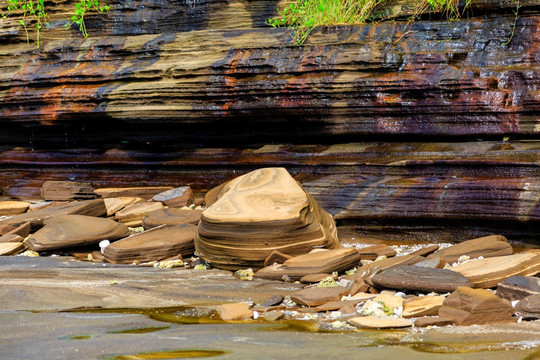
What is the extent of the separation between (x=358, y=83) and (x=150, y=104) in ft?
7.91

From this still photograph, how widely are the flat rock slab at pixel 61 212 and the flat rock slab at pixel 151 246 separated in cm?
121

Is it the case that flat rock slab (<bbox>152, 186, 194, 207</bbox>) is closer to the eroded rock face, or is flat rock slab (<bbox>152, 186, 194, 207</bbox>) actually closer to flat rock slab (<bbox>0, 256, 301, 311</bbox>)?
the eroded rock face

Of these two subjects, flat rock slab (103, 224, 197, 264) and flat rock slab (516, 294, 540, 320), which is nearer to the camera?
flat rock slab (516, 294, 540, 320)

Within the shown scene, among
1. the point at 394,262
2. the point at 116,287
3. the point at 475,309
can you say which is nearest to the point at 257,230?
the point at 394,262

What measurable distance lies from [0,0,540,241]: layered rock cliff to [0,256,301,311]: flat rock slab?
2031mm

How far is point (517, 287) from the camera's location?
377cm

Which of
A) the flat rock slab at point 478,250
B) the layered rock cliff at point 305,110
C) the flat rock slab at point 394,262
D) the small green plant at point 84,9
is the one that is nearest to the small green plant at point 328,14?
the layered rock cliff at point 305,110

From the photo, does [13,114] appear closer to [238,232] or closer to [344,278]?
[238,232]

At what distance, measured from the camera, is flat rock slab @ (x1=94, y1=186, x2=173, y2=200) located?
7758mm

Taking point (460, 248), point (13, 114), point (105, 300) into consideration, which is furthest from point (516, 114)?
point (13, 114)

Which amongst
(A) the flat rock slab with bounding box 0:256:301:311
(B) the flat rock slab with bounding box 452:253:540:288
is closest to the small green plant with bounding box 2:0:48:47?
(A) the flat rock slab with bounding box 0:256:301:311

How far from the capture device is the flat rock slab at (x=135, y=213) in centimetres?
694

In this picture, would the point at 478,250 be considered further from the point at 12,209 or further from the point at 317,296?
the point at 12,209

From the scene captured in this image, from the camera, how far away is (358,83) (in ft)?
22.0
